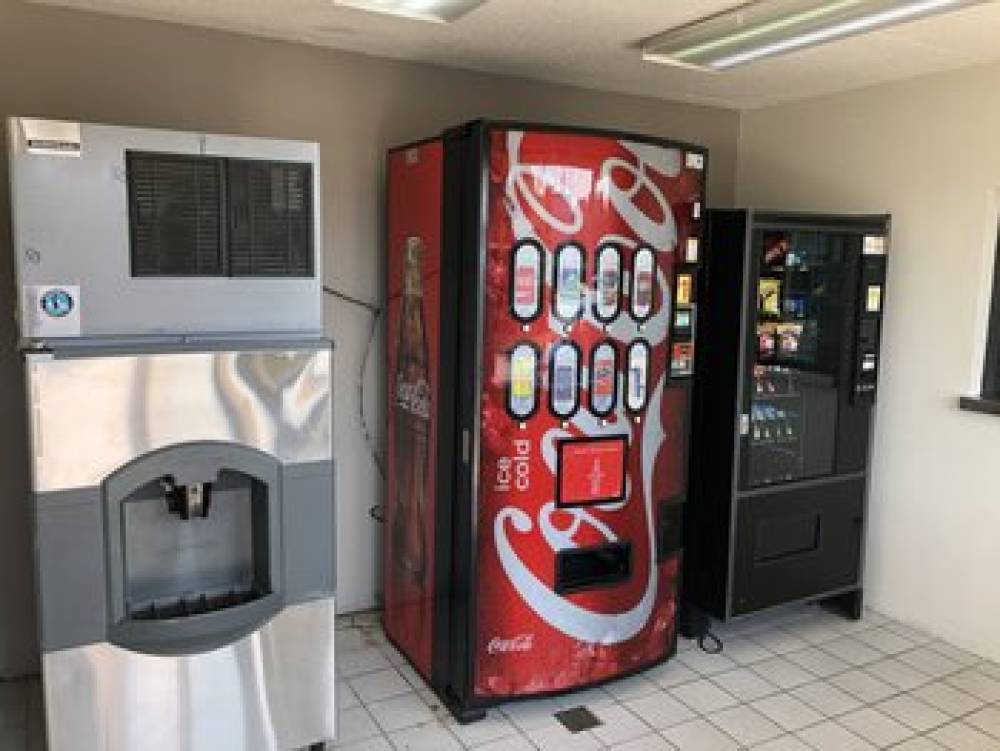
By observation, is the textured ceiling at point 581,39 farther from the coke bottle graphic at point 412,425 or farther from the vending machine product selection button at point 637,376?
the vending machine product selection button at point 637,376

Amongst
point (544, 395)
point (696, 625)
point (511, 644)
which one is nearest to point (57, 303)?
point (544, 395)

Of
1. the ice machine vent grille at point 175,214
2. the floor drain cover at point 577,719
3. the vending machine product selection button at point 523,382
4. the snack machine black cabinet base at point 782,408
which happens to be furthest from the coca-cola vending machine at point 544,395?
the ice machine vent grille at point 175,214

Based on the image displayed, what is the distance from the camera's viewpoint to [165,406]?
2.00m

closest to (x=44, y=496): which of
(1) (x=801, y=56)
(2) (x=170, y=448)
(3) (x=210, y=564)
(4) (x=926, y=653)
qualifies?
(2) (x=170, y=448)

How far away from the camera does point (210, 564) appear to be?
7.29 feet

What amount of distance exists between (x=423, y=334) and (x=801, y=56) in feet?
5.58

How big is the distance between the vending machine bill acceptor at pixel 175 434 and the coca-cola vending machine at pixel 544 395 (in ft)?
1.61

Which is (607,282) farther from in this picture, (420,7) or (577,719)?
(577,719)

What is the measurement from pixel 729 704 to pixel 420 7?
8.07 feet

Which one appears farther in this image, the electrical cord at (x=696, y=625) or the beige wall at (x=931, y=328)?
the electrical cord at (x=696, y=625)

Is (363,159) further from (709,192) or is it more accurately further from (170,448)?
(709,192)

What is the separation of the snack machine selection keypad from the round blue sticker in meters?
1.17

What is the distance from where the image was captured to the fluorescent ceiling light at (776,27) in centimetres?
231

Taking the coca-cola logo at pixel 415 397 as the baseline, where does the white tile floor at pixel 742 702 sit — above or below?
below
